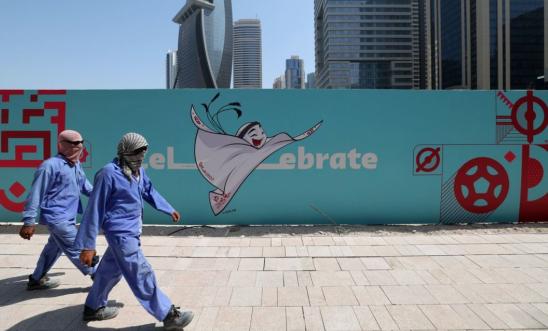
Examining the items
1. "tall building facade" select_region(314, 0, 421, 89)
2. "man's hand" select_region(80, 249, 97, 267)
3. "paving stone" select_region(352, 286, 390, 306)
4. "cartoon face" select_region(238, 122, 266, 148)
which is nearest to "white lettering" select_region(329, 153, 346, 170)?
"cartoon face" select_region(238, 122, 266, 148)

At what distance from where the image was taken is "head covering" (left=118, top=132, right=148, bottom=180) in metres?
3.27

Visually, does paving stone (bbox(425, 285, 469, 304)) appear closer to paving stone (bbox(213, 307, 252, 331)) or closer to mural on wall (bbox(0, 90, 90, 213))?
paving stone (bbox(213, 307, 252, 331))

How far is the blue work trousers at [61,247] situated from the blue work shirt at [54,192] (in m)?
0.08

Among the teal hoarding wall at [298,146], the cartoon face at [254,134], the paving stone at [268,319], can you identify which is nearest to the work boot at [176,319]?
the paving stone at [268,319]

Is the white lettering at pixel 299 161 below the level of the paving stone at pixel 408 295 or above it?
above

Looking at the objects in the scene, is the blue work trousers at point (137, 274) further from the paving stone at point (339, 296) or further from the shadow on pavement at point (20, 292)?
the paving stone at point (339, 296)

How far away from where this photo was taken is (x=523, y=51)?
322ft

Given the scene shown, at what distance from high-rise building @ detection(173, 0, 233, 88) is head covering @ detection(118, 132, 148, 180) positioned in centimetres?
10810

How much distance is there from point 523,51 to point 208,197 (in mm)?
116509

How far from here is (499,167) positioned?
22.8ft

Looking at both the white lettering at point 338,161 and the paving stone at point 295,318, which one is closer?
the paving stone at point 295,318

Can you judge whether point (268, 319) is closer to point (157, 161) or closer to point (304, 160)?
point (304, 160)

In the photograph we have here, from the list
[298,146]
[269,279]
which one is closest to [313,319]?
[269,279]

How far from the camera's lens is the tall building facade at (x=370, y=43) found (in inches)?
5669
